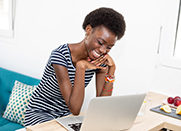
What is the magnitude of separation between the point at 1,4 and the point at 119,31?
2072mm


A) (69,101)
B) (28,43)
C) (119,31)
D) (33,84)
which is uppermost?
(119,31)

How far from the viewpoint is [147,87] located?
2094 millimetres

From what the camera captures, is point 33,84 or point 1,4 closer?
point 33,84

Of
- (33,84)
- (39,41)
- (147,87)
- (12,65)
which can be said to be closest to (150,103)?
(147,87)


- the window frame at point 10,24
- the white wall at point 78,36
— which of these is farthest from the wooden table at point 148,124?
the window frame at point 10,24

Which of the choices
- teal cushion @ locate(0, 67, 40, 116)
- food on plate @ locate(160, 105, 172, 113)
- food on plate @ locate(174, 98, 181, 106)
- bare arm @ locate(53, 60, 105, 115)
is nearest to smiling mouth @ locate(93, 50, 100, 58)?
bare arm @ locate(53, 60, 105, 115)

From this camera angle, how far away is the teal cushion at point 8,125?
2112 millimetres

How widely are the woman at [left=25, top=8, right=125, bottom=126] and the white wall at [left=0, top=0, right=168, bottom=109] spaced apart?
46 cm

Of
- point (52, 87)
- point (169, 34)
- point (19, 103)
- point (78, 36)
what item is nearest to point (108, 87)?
point (52, 87)

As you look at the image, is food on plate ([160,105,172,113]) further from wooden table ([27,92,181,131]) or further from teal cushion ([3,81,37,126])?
teal cushion ([3,81,37,126])

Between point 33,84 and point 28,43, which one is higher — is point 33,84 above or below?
below

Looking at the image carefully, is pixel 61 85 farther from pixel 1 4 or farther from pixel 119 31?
pixel 1 4

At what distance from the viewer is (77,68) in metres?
1.43

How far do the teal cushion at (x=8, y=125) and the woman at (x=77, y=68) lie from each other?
24.9 inches
